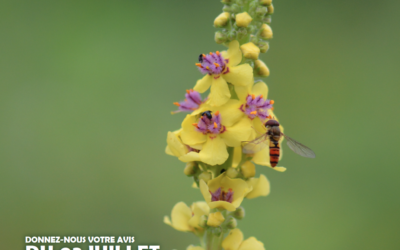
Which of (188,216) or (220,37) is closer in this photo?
(220,37)

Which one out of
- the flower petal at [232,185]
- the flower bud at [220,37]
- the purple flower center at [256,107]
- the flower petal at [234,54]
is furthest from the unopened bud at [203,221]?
the flower bud at [220,37]

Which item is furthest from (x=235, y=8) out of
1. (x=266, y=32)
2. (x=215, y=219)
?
(x=215, y=219)

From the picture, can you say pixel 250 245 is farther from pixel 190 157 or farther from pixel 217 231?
pixel 190 157

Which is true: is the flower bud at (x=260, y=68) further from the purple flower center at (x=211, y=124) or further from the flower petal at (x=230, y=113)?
the purple flower center at (x=211, y=124)

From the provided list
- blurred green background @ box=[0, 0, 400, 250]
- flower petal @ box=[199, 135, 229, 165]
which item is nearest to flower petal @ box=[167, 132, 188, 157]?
flower petal @ box=[199, 135, 229, 165]

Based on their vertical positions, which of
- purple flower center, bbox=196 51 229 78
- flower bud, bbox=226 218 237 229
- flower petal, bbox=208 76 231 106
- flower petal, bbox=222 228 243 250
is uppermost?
purple flower center, bbox=196 51 229 78

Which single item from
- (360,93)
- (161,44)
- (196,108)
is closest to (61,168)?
(161,44)

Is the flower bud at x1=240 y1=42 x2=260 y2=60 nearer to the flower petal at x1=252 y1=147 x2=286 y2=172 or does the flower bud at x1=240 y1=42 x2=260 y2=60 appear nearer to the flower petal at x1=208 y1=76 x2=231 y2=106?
the flower petal at x1=208 y1=76 x2=231 y2=106
